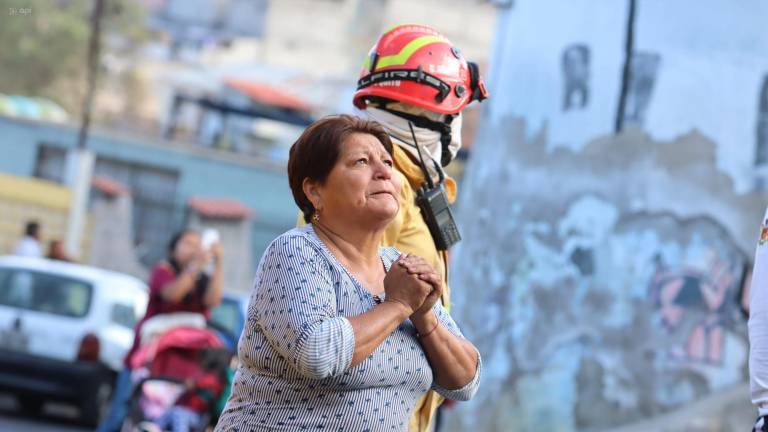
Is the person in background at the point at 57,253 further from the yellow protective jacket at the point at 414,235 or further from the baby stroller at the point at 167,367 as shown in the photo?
the yellow protective jacket at the point at 414,235

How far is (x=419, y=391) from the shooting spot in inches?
141

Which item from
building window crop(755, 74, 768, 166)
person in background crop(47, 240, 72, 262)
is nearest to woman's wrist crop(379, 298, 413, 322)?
building window crop(755, 74, 768, 166)

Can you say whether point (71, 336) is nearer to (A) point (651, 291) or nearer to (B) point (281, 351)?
(A) point (651, 291)

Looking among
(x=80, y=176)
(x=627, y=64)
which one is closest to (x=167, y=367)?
(x=627, y=64)

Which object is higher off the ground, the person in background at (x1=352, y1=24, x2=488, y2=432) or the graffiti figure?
the person in background at (x1=352, y1=24, x2=488, y2=432)

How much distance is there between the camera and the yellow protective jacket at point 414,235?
13.9ft

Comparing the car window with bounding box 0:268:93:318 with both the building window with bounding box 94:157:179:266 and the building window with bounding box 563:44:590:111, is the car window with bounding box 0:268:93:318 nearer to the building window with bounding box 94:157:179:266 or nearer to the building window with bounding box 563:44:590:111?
the building window with bounding box 563:44:590:111

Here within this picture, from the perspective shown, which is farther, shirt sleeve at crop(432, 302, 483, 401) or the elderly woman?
shirt sleeve at crop(432, 302, 483, 401)

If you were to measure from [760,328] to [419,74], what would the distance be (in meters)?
1.27

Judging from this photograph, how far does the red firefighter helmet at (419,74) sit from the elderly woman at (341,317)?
0.99 meters

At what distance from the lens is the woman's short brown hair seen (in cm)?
360

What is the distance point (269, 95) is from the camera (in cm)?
4572

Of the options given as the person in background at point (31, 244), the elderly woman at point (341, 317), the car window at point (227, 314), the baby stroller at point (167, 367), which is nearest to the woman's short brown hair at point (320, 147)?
the elderly woman at point (341, 317)

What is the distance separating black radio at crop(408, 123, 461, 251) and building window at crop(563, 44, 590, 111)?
8.25 m
